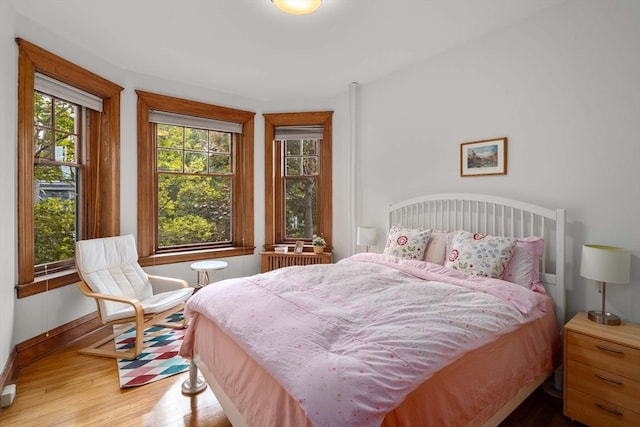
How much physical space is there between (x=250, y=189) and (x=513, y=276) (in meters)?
3.22

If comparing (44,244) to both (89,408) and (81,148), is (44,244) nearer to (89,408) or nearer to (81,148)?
(81,148)

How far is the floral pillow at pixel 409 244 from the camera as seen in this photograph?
2871 mm

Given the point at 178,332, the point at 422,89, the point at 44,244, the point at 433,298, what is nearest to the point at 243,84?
the point at 422,89

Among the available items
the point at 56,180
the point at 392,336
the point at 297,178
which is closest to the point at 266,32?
the point at 297,178

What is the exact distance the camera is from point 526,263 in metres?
2.28

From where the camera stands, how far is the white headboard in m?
2.26

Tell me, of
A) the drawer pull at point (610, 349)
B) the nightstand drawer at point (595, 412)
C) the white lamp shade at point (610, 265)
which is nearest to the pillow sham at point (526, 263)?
the white lamp shade at point (610, 265)

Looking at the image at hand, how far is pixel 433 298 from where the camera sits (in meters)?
1.88

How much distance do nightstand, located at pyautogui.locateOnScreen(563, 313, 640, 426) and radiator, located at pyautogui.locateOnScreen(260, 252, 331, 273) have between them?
2.60m

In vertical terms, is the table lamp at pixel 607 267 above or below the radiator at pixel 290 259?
above

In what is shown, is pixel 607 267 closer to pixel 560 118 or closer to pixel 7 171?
pixel 560 118

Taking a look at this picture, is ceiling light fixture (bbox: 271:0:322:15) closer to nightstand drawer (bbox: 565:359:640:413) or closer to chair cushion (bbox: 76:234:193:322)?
chair cushion (bbox: 76:234:193:322)

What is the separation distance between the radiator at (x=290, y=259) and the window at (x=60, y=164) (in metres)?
1.74

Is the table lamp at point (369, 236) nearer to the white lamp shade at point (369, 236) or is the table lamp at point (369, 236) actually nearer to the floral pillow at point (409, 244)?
the white lamp shade at point (369, 236)
